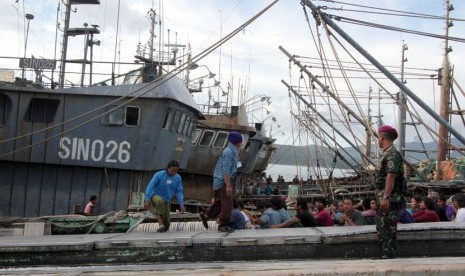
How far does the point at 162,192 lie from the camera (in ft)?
26.3

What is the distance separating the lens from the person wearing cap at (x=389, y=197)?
561 centimetres

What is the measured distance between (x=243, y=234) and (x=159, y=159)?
7289mm

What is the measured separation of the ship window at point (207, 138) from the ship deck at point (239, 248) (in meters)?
15.7

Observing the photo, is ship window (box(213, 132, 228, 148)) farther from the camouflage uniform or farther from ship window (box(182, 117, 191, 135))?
the camouflage uniform

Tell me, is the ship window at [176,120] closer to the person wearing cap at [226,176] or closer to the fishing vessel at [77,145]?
the fishing vessel at [77,145]

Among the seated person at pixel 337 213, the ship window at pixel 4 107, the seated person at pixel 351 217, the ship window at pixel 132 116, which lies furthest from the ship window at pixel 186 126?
the seated person at pixel 351 217

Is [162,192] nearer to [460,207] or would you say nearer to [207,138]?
[460,207]

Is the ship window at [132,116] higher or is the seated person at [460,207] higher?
the ship window at [132,116]

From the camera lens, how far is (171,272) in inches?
173

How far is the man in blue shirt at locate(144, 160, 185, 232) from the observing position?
7762mm

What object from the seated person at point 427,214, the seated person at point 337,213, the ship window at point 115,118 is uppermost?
the ship window at point 115,118

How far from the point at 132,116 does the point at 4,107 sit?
Answer: 10.9 ft

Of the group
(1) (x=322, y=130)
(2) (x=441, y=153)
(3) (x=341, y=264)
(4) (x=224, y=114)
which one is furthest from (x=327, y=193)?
(3) (x=341, y=264)

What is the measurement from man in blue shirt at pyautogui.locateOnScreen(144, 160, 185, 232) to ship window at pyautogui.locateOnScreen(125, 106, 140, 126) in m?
5.38
